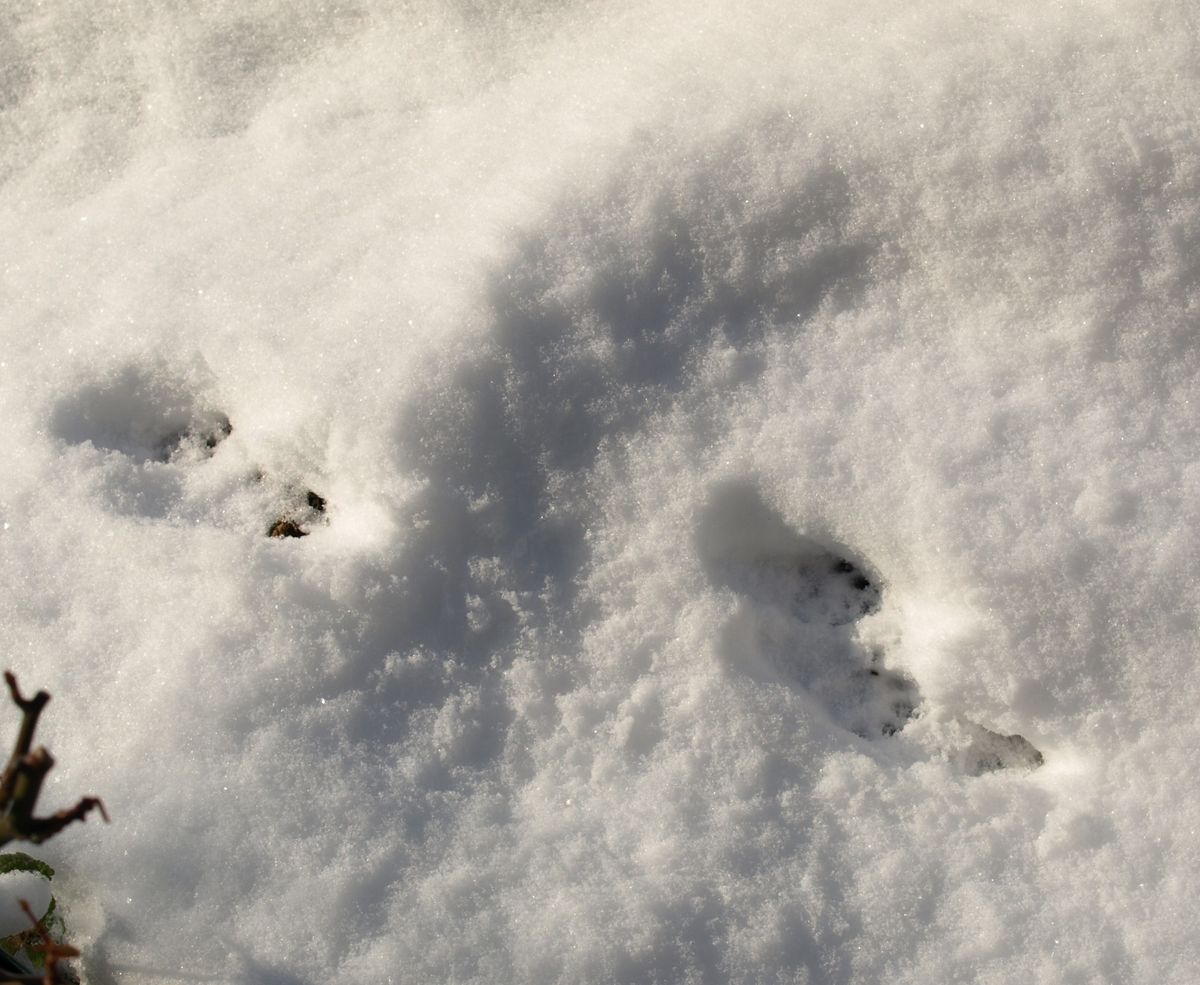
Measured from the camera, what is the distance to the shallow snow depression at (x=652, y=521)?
1.91 m

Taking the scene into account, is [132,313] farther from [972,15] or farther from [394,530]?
[972,15]

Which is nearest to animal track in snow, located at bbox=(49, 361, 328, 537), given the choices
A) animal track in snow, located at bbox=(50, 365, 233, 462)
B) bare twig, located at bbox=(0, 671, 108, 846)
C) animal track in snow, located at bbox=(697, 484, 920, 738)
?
animal track in snow, located at bbox=(50, 365, 233, 462)

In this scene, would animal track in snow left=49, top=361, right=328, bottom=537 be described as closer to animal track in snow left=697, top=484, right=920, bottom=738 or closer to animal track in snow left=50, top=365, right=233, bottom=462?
animal track in snow left=50, top=365, right=233, bottom=462

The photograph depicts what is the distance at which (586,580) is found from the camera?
6.84ft

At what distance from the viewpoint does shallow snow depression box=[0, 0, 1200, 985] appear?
1.91 m

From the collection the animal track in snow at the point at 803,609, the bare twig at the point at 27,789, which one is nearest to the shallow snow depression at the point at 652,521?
the animal track in snow at the point at 803,609

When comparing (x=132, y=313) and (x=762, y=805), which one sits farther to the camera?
(x=132, y=313)

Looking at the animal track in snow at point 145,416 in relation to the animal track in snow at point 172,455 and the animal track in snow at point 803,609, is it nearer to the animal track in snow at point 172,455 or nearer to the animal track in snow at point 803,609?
the animal track in snow at point 172,455

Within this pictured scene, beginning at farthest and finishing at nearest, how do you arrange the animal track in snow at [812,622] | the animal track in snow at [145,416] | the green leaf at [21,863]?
1. the animal track in snow at [145,416]
2. the animal track in snow at [812,622]
3. the green leaf at [21,863]

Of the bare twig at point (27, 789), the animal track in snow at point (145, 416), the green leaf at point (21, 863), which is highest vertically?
the animal track in snow at point (145, 416)

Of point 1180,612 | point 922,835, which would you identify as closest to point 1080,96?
point 1180,612

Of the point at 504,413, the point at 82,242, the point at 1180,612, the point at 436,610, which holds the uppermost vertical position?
the point at 82,242

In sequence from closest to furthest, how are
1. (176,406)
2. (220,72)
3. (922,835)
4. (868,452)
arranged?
(922,835) → (868,452) → (176,406) → (220,72)

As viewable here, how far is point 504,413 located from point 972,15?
130 cm
